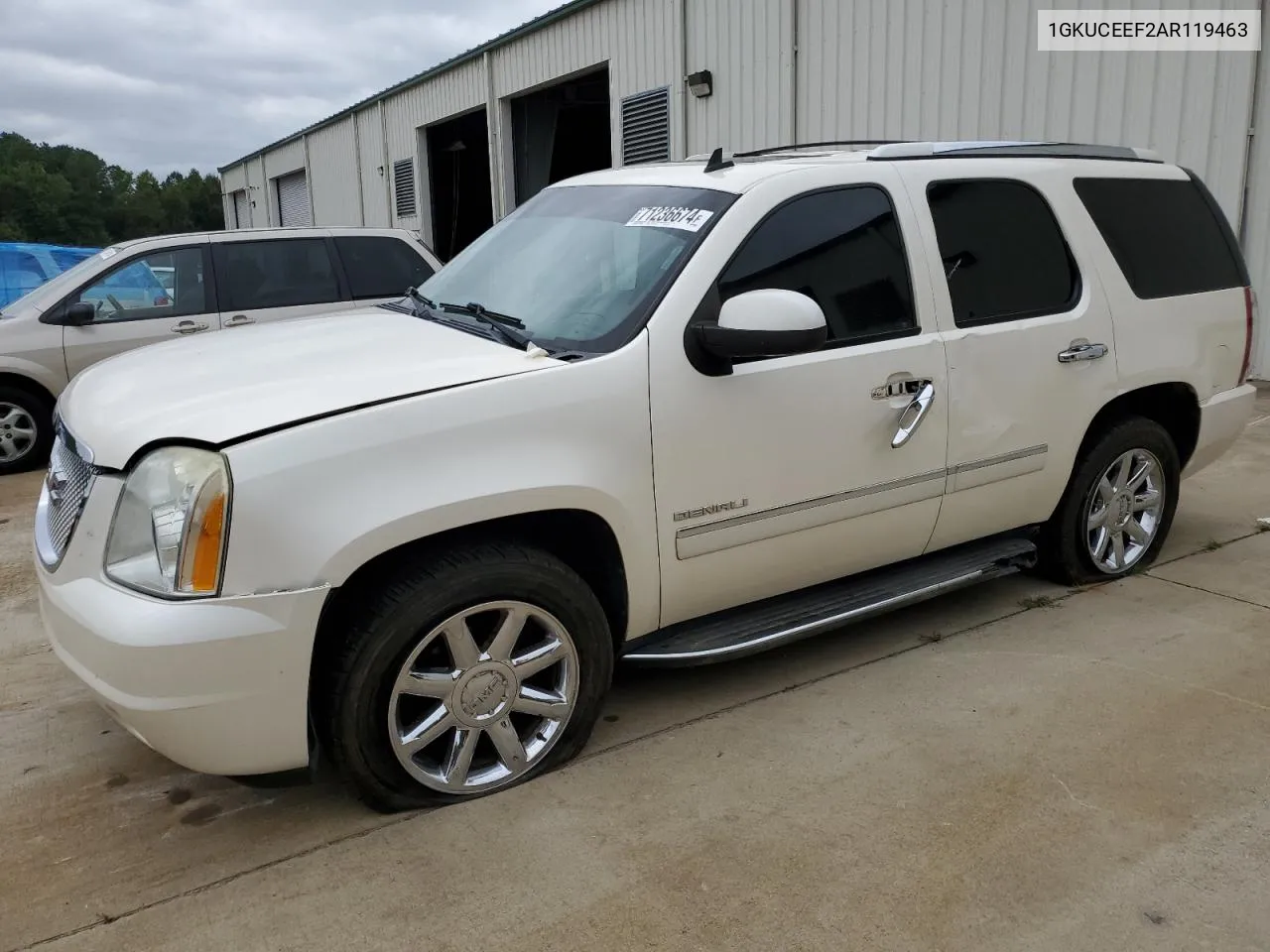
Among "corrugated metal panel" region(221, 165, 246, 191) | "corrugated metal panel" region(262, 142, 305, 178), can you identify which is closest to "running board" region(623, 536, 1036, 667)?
"corrugated metal panel" region(262, 142, 305, 178)

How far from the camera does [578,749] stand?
3.12 metres

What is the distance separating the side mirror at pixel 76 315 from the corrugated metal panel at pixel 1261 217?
922 centimetres

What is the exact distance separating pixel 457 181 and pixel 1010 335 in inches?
822

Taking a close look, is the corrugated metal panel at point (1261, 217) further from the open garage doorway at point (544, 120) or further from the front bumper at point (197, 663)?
the open garage doorway at point (544, 120)

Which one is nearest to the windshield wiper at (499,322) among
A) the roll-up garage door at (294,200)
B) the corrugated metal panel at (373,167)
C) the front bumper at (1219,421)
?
the front bumper at (1219,421)

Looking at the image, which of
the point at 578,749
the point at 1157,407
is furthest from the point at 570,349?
the point at 1157,407

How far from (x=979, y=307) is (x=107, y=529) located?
2987 mm

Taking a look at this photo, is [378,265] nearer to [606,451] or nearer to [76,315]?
[76,315]

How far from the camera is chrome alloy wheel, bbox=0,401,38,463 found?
7.69 meters

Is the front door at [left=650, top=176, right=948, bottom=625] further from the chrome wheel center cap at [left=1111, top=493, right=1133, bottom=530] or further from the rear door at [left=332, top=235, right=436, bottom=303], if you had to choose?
the rear door at [left=332, top=235, right=436, bottom=303]

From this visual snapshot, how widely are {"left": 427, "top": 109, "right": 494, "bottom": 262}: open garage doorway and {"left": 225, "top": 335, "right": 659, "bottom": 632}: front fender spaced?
19548 mm

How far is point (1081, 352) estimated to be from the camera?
4.02 metres

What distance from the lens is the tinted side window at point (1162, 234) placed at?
13.9 feet

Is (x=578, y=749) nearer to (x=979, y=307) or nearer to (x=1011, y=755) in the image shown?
(x=1011, y=755)
